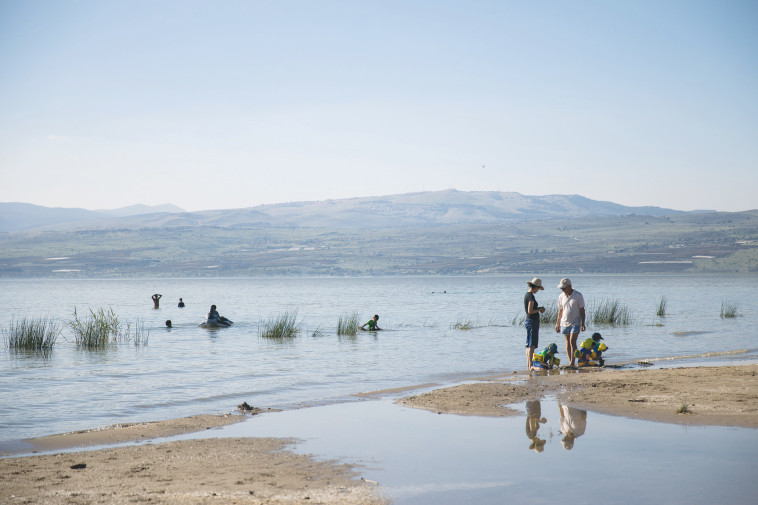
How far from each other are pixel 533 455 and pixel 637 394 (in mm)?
4953

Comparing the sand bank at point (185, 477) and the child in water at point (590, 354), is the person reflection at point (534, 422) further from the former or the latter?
the child in water at point (590, 354)

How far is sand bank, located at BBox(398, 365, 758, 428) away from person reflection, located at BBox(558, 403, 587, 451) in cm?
46

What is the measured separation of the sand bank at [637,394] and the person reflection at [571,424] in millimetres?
455

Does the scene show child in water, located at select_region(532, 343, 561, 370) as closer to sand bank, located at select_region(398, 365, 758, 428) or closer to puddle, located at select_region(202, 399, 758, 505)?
sand bank, located at select_region(398, 365, 758, 428)

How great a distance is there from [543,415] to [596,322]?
933 inches

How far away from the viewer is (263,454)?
28.6ft

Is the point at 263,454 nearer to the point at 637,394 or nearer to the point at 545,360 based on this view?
the point at 637,394

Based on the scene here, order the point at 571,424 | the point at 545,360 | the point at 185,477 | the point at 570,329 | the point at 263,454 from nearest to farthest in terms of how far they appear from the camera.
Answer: the point at 185,477, the point at 263,454, the point at 571,424, the point at 570,329, the point at 545,360

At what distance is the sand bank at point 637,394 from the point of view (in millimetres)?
10352

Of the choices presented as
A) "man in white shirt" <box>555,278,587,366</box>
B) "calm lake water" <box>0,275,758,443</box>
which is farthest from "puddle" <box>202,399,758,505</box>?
"man in white shirt" <box>555,278,587,366</box>

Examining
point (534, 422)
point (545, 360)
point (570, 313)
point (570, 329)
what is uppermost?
point (570, 313)

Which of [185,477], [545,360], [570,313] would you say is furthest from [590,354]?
[185,477]

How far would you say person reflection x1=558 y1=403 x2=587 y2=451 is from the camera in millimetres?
8805

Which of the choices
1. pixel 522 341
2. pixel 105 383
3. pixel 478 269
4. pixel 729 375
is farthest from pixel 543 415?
pixel 478 269
